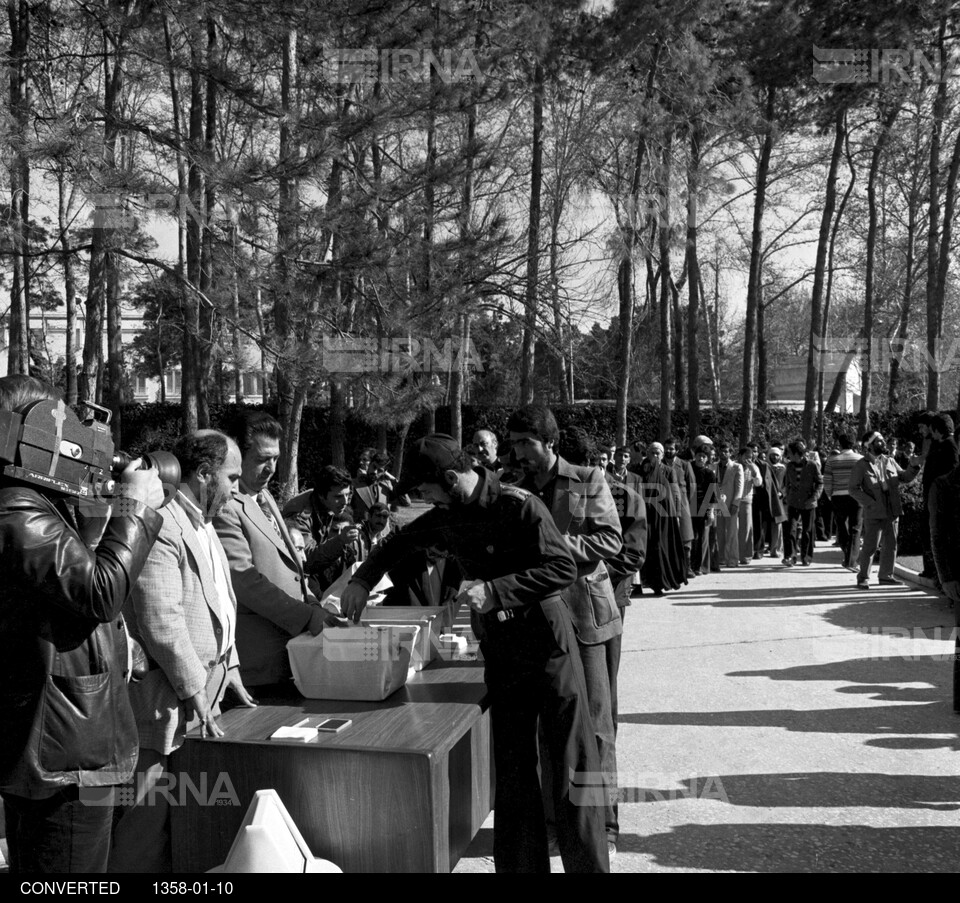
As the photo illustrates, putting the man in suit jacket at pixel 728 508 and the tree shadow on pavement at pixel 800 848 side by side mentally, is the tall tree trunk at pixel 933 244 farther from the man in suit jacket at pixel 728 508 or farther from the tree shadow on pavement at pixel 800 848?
the tree shadow on pavement at pixel 800 848

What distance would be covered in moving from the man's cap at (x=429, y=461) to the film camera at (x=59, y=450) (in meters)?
0.88

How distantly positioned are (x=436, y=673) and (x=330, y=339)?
722 centimetres

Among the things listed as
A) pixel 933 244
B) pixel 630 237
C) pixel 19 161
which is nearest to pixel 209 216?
pixel 19 161

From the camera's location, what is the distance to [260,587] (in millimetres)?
3414

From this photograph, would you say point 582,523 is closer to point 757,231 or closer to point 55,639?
point 55,639

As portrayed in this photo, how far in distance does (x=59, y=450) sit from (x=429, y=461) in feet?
3.62

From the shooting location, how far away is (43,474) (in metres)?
2.20

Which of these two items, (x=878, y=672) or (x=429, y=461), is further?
(x=878, y=672)

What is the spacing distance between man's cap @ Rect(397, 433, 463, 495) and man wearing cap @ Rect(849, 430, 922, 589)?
8.27 m

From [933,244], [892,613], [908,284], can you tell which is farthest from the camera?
[908,284]

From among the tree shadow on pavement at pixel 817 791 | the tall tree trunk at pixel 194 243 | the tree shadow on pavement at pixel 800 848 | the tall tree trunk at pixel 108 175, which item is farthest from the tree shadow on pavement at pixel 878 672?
the tall tree trunk at pixel 108 175

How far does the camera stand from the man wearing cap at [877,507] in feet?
33.2

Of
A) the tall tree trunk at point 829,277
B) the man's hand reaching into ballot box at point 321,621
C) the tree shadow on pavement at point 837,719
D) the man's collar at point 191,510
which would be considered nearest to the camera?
the man's collar at point 191,510

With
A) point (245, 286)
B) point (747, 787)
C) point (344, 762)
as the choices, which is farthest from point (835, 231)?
point (344, 762)
